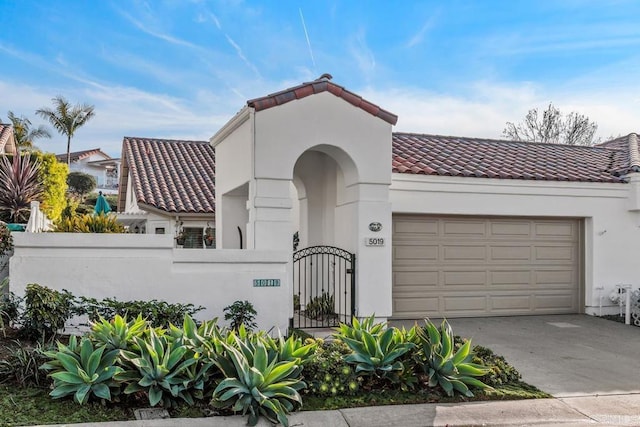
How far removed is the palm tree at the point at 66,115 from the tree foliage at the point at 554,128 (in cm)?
3178

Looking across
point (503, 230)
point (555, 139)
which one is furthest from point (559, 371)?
point (555, 139)

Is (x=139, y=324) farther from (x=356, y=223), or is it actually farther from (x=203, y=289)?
(x=356, y=223)

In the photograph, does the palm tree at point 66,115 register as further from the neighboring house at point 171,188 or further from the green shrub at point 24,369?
the green shrub at point 24,369

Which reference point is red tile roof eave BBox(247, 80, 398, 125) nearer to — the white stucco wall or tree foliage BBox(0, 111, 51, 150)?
the white stucco wall

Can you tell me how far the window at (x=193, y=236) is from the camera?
1768cm

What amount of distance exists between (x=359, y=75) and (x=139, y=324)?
8.51m

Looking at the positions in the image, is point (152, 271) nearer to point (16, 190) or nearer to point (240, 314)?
point (240, 314)

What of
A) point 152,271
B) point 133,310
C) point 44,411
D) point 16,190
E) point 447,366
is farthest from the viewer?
point 16,190

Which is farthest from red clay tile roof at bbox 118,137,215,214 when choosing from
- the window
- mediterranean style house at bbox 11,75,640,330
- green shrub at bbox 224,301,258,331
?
green shrub at bbox 224,301,258,331

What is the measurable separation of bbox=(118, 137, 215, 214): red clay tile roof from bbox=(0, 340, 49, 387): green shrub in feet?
34.9

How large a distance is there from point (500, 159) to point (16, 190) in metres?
13.1

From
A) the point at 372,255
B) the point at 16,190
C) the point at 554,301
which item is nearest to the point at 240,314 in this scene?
the point at 372,255

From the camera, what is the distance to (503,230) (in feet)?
44.8

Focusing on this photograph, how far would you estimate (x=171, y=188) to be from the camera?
19.0 metres
